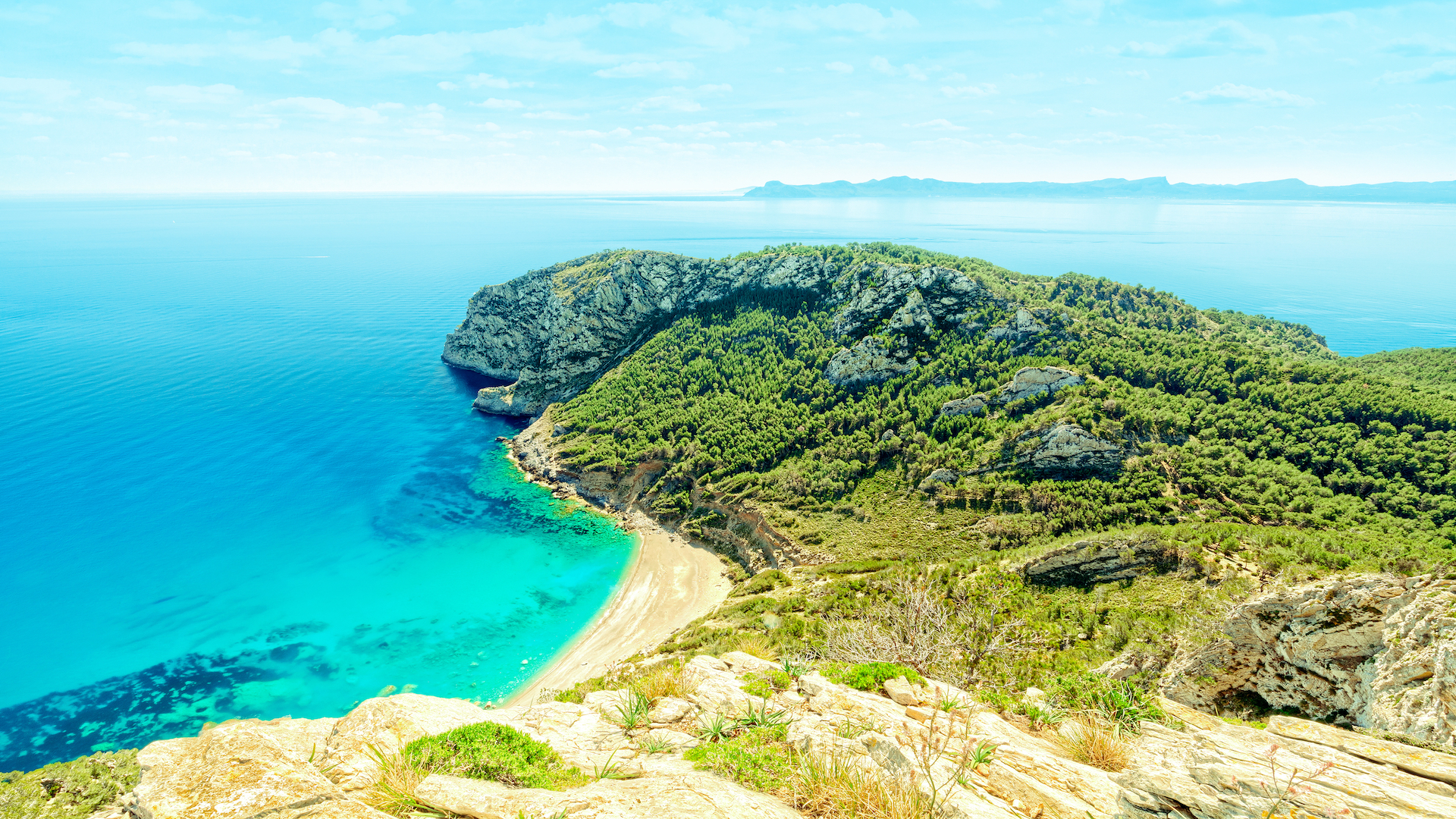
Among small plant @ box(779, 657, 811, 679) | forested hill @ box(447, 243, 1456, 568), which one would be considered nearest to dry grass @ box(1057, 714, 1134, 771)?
small plant @ box(779, 657, 811, 679)

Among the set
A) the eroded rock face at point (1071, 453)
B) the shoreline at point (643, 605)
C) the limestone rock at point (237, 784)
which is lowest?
the shoreline at point (643, 605)

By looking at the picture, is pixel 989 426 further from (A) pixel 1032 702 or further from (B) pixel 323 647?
(B) pixel 323 647

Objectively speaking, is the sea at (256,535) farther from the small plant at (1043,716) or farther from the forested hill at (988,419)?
the small plant at (1043,716)

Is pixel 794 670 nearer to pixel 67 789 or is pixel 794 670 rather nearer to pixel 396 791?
pixel 396 791

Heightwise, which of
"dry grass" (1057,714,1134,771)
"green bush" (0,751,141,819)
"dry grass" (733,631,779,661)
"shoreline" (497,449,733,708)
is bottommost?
"shoreline" (497,449,733,708)

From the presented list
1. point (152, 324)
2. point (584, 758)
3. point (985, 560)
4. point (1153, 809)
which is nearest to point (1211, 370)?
point (985, 560)

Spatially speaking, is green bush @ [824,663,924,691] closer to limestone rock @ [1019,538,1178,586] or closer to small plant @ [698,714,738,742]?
small plant @ [698,714,738,742]

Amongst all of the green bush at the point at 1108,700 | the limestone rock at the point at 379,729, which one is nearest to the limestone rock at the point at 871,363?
the green bush at the point at 1108,700
